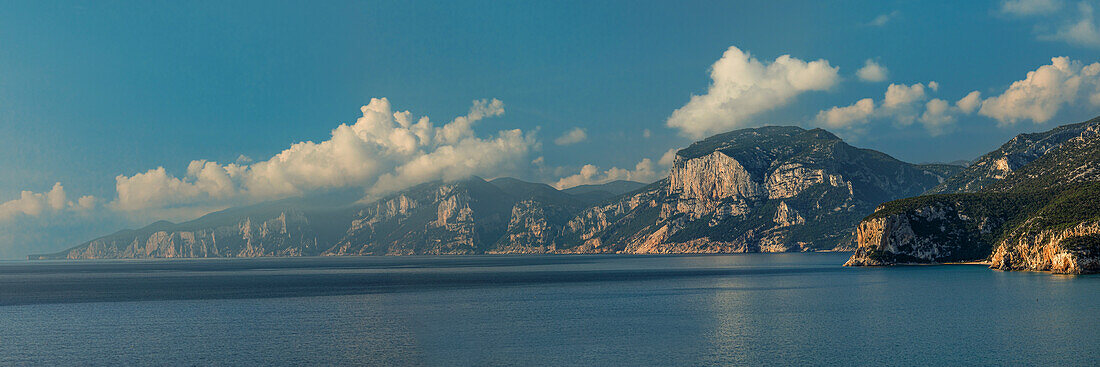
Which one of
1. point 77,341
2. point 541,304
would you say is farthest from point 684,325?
point 77,341

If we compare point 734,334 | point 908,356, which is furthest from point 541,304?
point 908,356

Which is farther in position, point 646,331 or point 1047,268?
point 1047,268

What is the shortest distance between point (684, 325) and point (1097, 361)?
45.3 m

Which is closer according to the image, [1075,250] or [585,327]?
[585,327]

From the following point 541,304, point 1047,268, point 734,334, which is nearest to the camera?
point 734,334

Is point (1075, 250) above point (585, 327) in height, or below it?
above

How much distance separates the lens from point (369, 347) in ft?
260

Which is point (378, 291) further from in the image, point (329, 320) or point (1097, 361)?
point (1097, 361)

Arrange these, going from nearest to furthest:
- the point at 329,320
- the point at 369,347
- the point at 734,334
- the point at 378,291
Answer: the point at 369,347
the point at 734,334
the point at 329,320
the point at 378,291

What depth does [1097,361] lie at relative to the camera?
64312 millimetres

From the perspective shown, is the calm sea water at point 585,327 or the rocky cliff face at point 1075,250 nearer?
the calm sea water at point 585,327

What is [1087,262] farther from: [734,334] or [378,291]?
[378,291]

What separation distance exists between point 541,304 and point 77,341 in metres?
73.1

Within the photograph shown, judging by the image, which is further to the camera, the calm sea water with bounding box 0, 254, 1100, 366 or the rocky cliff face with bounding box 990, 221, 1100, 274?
the rocky cliff face with bounding box 990, 221, 1100, 274
